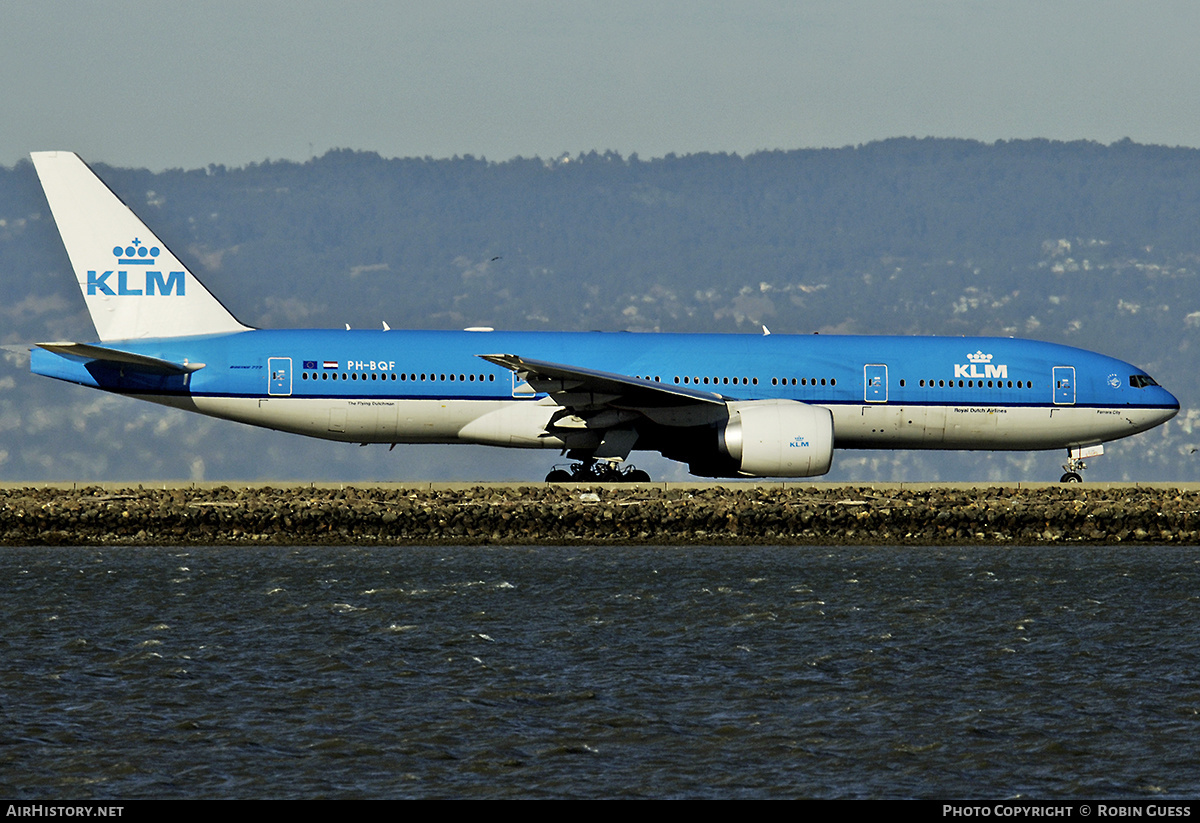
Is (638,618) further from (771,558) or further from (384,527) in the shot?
(384,527)

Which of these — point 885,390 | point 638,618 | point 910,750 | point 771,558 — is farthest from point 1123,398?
point 910,750

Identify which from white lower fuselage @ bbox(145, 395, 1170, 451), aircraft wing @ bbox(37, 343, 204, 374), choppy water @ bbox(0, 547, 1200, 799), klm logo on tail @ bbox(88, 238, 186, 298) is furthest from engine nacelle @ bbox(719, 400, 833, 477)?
klm logo on tail @ bbox(88, 238, 186, 298)

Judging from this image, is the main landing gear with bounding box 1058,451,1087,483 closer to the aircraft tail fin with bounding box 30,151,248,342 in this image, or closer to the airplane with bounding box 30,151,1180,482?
the airplane with bounding box 30,151,1180,482

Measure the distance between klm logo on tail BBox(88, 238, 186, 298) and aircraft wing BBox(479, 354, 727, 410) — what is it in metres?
8.33

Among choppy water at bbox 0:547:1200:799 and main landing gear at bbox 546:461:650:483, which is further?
main landing gear at bbox 546:461:650:483

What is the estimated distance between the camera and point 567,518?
3244cm

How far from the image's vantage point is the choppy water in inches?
517

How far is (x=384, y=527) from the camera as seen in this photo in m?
32.6

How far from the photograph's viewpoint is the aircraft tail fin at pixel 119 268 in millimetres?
36531

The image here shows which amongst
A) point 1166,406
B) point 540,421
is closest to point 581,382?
point 540,421

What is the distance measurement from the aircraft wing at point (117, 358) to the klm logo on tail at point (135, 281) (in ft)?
7.91

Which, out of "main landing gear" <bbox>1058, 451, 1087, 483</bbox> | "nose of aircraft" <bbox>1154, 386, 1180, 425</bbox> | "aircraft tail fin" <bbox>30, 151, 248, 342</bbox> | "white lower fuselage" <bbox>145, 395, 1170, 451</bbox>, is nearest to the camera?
"white lower fuselage" <bbox>145, 395, 1170, 451</bbox>

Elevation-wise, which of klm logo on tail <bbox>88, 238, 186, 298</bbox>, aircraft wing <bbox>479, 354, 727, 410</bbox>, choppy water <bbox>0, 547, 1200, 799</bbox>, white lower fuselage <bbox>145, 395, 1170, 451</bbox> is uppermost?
klm logo on tail <bbox>88, 238, 186, 298</bbox>
